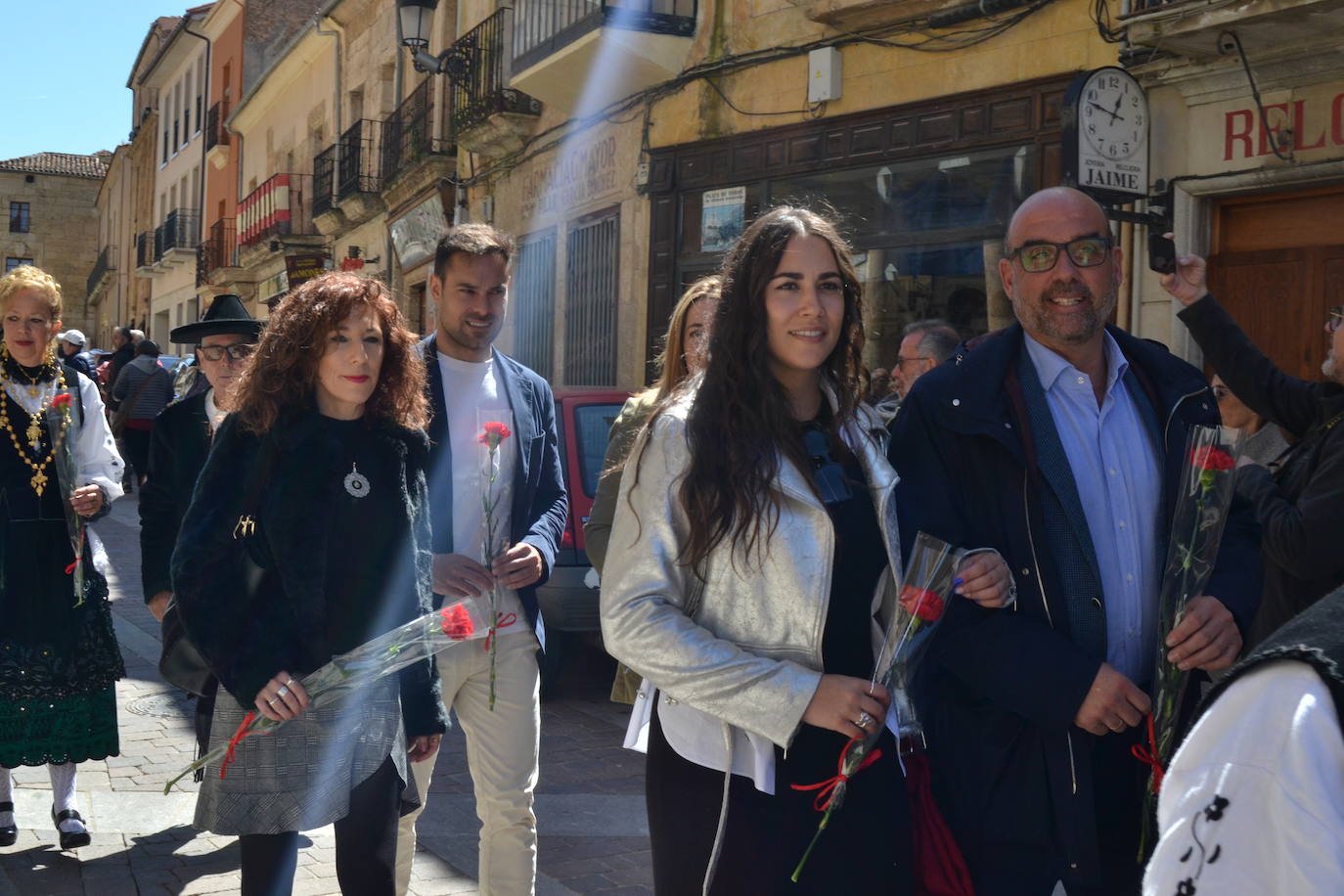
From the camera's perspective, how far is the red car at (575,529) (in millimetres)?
7496

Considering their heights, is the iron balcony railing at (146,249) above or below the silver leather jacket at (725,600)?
above

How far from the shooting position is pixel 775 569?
2615 millimetres

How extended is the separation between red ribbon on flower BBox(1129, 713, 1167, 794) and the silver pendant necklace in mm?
1867

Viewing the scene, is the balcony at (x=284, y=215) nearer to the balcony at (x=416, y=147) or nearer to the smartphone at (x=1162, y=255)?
the balcony at (x=416, y=147)

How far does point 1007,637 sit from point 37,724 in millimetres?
3945

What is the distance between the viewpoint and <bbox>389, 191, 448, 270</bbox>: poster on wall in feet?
63.8

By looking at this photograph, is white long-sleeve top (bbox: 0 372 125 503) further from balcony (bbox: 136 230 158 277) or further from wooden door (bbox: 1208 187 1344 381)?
balcony (bbox: 136 230 158 277)

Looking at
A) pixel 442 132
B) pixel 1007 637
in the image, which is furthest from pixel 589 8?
pixel 1007 637

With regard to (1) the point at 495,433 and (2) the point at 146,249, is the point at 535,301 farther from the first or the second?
(2) the point at 146,249

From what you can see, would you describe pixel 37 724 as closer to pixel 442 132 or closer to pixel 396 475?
pixel 396 475

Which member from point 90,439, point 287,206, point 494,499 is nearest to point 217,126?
point 287,206

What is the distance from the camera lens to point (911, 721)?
2.71m

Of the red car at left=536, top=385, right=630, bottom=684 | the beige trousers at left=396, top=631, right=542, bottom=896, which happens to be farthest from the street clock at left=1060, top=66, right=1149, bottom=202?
the beige trousers at left=396, top=631, right=542, bottom=896

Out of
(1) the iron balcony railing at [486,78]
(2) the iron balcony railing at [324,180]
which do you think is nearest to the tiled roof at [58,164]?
(2) the iron balcony railing at [324,180]
